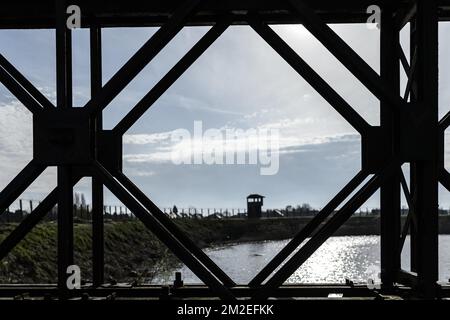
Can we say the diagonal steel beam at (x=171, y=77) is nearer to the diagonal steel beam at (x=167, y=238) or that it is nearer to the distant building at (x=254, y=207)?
the diagonal steel beam at (x=167, y=238)

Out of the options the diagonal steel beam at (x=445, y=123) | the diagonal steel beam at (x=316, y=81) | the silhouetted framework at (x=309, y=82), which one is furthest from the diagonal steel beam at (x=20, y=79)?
the diagonal steel beam at (x=445, y=123)

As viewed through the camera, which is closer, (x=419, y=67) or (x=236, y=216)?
(x=419, y=67)

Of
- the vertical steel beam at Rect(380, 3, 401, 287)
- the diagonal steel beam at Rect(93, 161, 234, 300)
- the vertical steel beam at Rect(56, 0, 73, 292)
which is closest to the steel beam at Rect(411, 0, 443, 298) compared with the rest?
the vertical steel beam at Rect(380, 3, 401, 287)

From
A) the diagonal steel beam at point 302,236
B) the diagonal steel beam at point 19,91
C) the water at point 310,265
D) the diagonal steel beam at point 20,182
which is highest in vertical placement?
the diagonal steel beam at point 19,91

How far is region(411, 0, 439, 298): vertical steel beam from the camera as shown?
4383mm

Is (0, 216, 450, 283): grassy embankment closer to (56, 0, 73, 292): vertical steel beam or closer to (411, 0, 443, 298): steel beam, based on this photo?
(56, 0, 73, 292): vertical steel beam

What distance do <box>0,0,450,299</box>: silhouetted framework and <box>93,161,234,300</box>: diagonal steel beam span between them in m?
0.01

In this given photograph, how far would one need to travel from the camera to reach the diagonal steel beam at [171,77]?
546 cm

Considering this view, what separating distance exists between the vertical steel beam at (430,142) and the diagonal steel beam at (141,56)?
2.37 metres

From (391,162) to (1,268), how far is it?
2578 centimetres
